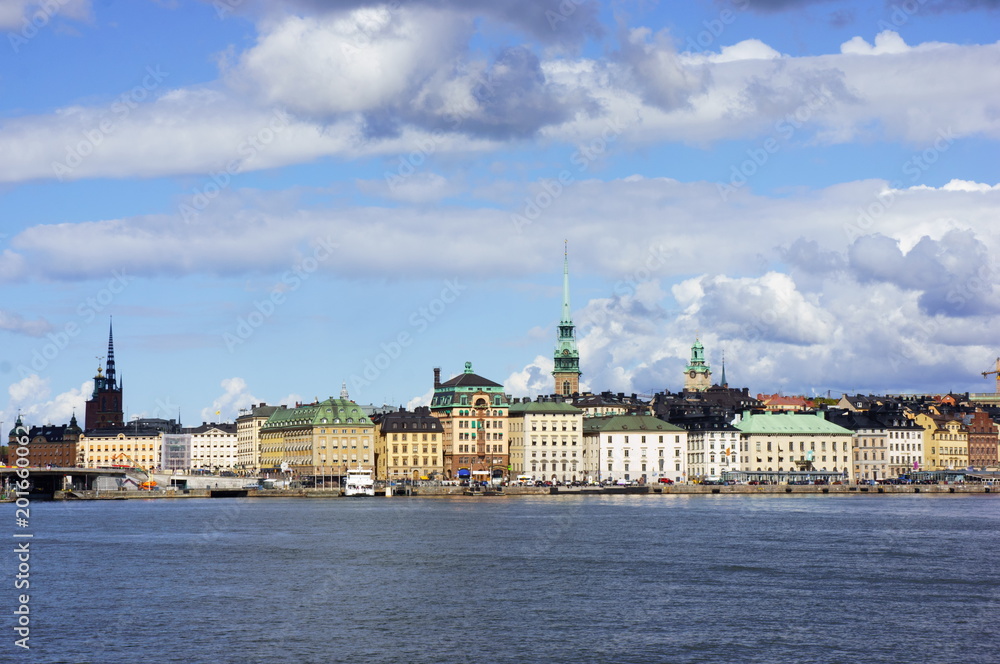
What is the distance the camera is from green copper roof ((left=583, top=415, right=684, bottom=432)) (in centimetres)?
17375

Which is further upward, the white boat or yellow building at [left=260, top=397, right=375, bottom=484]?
yellow building at [left=260, top=397, right=375, bottom=484]

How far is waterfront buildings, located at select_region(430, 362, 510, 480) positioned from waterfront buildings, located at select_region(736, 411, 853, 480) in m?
29.2

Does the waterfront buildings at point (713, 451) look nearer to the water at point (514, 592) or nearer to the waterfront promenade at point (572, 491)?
the waterfront promenade at point (572, 491)

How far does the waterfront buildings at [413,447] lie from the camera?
578 feet

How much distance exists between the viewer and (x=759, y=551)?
67125 mm

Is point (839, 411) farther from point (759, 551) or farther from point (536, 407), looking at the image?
point (759, 551)

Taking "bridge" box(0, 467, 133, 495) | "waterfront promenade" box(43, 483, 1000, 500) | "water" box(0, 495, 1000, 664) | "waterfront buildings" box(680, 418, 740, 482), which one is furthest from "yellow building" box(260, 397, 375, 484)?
"water" box(0, 495, 1000, 664)

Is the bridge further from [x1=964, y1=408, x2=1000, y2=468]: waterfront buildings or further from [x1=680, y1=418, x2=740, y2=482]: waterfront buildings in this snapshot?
[x1=964, y1=408, x2=1000, y2=468]: waterfront buildings

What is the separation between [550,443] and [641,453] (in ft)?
36.3

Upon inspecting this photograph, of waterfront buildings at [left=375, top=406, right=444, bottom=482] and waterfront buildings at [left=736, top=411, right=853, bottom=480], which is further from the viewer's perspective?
waterfront buildings at [left=375, top=406, right=444, bottom=482]

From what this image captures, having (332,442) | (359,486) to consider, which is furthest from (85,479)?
(359,486)

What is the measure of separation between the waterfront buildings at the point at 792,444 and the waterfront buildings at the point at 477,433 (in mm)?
29226

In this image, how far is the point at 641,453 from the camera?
172750mm

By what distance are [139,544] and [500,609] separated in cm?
3258
